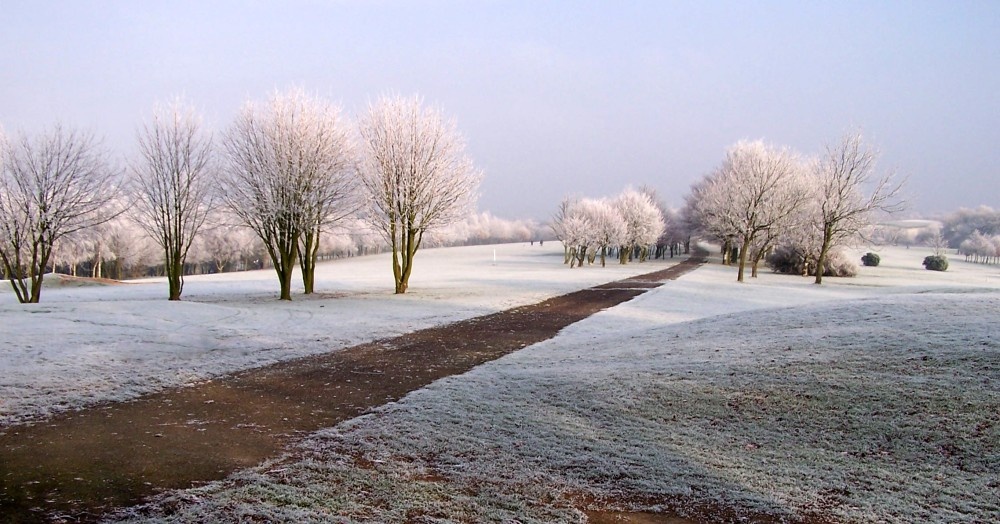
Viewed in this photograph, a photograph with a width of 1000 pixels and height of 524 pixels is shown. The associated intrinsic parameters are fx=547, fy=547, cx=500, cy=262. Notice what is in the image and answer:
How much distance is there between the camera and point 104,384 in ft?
32.1

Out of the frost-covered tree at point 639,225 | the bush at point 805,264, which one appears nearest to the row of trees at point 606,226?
the frost-covered tree at point 639,225

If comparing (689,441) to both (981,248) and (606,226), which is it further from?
(981,248)

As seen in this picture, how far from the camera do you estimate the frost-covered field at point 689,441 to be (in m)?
5.18

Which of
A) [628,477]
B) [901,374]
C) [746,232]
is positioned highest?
[746,232]

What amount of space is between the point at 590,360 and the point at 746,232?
37799mm

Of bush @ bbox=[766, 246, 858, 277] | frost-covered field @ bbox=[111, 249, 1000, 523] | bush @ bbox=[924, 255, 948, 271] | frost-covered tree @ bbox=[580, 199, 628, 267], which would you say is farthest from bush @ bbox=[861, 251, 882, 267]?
frost-covered field @ bbox=[111, 249, 1000, 523]

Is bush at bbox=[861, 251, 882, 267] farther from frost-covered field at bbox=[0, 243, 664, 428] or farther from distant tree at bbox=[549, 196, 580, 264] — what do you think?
frost-covered field at bbox=[0, 243, 664, 428]

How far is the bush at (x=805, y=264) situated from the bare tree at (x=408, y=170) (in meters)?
40.1

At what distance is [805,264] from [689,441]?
54.0 meters

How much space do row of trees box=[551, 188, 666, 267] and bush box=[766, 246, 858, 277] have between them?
1992cm

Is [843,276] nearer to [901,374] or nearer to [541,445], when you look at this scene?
[901,374]

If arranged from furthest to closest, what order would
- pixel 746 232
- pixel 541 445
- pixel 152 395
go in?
pixel 746 232 < pixel 152 395 < pixel 541 445

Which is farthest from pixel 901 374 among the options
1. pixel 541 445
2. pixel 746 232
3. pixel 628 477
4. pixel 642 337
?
pixel 746 232

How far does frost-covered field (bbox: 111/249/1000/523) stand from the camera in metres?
5.18
